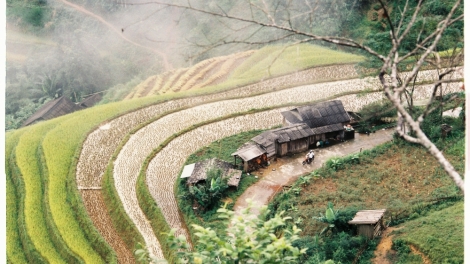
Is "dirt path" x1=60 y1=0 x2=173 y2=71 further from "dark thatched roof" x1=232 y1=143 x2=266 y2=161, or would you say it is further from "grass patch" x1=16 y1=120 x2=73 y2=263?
"dark thatched roof" x1=232 y1=143 x2=266 y2=161

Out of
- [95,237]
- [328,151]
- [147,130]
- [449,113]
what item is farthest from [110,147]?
[449,113]

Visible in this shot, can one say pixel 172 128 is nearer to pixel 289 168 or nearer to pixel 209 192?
pixel 289 168

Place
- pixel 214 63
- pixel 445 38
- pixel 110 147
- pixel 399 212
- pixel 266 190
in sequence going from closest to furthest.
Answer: pixel 399 212, pixel 266 190, pixel 445 38, pixel 110 147, pixel 214 63

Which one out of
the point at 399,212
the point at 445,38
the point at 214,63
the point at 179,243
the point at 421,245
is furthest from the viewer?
the point at 214,63

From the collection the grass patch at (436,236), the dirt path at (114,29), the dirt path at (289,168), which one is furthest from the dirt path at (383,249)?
the dirt path at (114,29)

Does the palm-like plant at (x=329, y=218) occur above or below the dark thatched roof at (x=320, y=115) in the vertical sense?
below

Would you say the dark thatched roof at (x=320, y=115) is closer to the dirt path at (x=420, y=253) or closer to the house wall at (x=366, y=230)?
the house wall at (x=366, y=230)

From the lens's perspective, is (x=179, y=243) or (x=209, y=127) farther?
(x=209, y=127)

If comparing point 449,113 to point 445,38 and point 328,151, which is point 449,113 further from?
point 328,151
